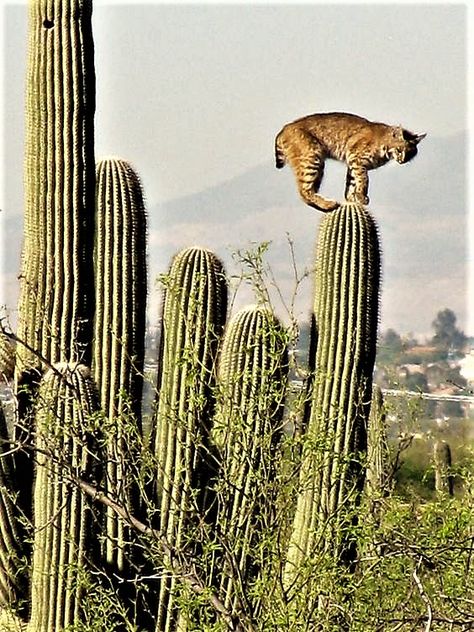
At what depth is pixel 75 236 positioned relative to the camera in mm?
4859

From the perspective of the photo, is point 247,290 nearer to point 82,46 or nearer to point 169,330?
point 169,330

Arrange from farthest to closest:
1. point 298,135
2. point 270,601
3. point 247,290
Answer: point 298,135 → point 247,290 → point 270,601

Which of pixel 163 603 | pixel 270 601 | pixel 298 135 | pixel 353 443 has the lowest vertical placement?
pixel 163 603

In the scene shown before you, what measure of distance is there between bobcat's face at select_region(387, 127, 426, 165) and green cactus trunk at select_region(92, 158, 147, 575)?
118cm

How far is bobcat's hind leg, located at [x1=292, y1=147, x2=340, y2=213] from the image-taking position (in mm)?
5098

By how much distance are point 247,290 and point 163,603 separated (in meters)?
1.86

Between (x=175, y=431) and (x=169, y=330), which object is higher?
(x=169, y=330)

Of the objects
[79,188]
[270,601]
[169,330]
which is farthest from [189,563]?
[79,188]

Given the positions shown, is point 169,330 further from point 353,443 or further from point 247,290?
point 247,290

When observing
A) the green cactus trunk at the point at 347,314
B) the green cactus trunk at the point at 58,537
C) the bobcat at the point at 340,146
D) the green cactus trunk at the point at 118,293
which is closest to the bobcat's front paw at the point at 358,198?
the bobcat at the point at 340,146

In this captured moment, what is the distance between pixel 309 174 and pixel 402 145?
462 mm

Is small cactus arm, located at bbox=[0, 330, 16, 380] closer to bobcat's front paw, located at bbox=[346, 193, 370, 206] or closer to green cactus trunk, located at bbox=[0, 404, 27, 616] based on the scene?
green cactus trunk, located at bbox=[0, 404, 27, 616]

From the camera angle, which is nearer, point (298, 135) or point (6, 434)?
point (6, 434)

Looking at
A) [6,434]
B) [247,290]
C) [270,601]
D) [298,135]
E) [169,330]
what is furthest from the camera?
[298,135]
